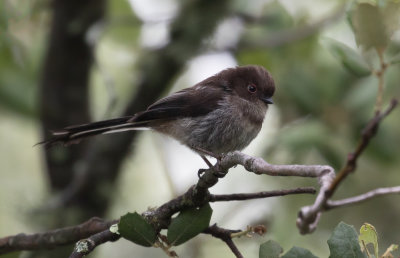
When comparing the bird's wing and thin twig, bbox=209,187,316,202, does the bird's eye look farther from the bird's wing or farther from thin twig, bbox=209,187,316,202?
thin twig, bbox=209,187,316,202

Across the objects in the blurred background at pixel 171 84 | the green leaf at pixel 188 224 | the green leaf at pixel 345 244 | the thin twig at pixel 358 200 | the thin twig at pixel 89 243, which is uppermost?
the thin twig at pixel 358 200

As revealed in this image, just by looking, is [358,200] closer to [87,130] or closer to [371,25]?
[371,25]

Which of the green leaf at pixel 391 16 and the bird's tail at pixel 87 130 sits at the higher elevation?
the green leaf at pixel 391 16

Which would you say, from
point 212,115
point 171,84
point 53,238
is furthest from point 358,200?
point 171,84

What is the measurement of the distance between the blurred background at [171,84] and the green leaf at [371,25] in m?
1.99

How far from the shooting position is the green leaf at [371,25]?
7.24 ft

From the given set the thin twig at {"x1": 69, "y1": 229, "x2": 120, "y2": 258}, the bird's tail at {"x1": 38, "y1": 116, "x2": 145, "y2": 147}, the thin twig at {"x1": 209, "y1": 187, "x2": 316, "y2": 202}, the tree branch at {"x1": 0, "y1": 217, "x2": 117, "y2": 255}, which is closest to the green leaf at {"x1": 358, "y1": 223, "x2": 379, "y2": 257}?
the thin twig at {"x1": 209, "y1": 187, "x2": 316, "y2": 202}

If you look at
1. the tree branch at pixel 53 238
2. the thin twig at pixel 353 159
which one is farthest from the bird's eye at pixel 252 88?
the thin twig at pixel 353 159

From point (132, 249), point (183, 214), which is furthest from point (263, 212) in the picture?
point (183, 214)

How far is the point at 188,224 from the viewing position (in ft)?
7.02

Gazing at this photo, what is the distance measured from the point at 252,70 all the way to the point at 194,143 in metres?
0.71

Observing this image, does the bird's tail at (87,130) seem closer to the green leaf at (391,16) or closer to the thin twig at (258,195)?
the thin twig at (258,195)

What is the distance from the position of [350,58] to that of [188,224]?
935mm

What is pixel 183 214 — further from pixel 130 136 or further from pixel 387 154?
pixel 130 136
